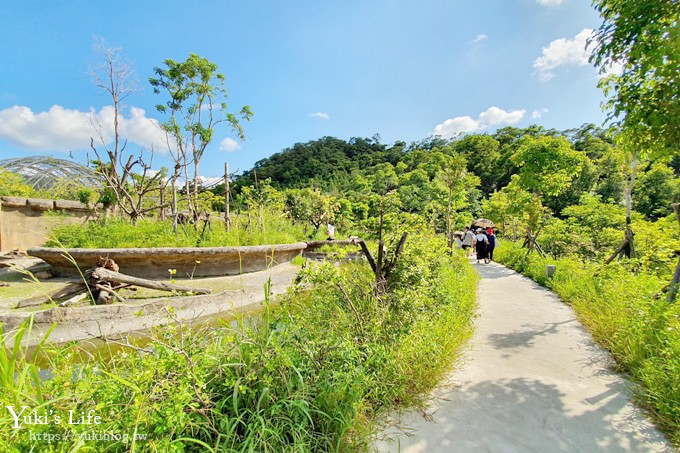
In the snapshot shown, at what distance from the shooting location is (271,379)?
167cm

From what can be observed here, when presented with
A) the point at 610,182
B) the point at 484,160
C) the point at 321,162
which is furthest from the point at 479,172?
the point at 321,162

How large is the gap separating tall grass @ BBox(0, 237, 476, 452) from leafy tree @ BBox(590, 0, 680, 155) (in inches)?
105

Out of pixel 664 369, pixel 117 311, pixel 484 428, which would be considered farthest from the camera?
pixel 117 311

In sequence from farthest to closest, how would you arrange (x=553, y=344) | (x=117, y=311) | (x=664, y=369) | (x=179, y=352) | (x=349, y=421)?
(x=117, y=311)
(x=553, y=344)
(x=664, y=369)
(x=349, y=421)
(x=179, y=352)

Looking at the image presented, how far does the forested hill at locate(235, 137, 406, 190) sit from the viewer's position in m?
42.9

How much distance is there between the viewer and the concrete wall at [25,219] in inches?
305

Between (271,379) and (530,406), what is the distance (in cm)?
202

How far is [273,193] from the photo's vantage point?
45.8 ft

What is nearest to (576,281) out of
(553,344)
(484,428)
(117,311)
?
(553,344)

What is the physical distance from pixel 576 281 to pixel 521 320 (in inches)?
82.7

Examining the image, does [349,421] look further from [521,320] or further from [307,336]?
[521,320]

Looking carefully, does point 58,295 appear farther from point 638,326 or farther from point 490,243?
point 490,243

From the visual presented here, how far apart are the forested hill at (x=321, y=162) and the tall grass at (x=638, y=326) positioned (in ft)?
104

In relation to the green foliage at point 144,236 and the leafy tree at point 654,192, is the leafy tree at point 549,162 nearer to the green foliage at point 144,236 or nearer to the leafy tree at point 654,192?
the green foliage at point 144,236
